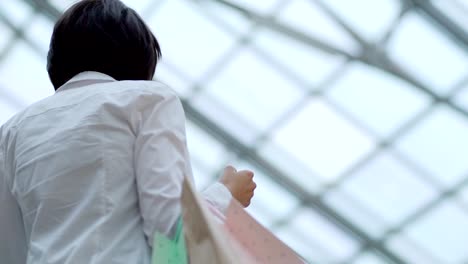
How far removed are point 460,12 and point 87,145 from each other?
8745 millimetres

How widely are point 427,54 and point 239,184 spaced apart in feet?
29.5

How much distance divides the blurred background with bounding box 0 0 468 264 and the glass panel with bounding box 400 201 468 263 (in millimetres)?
19

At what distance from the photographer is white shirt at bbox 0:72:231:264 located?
7.57ft

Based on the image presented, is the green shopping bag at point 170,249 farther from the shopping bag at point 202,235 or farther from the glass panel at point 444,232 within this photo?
the glass panel at point 444,232

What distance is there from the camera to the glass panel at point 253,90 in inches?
478

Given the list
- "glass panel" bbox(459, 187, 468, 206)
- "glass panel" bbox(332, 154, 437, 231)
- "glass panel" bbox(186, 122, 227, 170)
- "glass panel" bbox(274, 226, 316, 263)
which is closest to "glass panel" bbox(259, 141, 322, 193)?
"glass panel" bbox(332, 154, 437, 231)

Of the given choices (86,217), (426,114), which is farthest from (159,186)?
(426,114)

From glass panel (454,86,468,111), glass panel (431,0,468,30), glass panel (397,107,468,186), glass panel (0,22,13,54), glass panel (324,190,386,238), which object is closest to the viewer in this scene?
glass panel (431,0,468,30)

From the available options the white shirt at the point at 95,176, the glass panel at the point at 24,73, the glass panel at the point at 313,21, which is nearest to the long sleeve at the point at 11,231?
the white shirt at the point at 95,176

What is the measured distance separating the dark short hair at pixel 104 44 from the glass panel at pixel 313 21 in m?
8.26

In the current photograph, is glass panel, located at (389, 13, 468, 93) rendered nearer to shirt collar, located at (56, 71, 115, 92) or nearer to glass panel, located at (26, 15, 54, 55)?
glass panel, located at (26, 15, 54, 55)

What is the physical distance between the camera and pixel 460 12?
10742 millimetres

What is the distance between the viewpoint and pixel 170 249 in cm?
218

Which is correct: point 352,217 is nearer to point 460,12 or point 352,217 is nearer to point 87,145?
point 460,12
